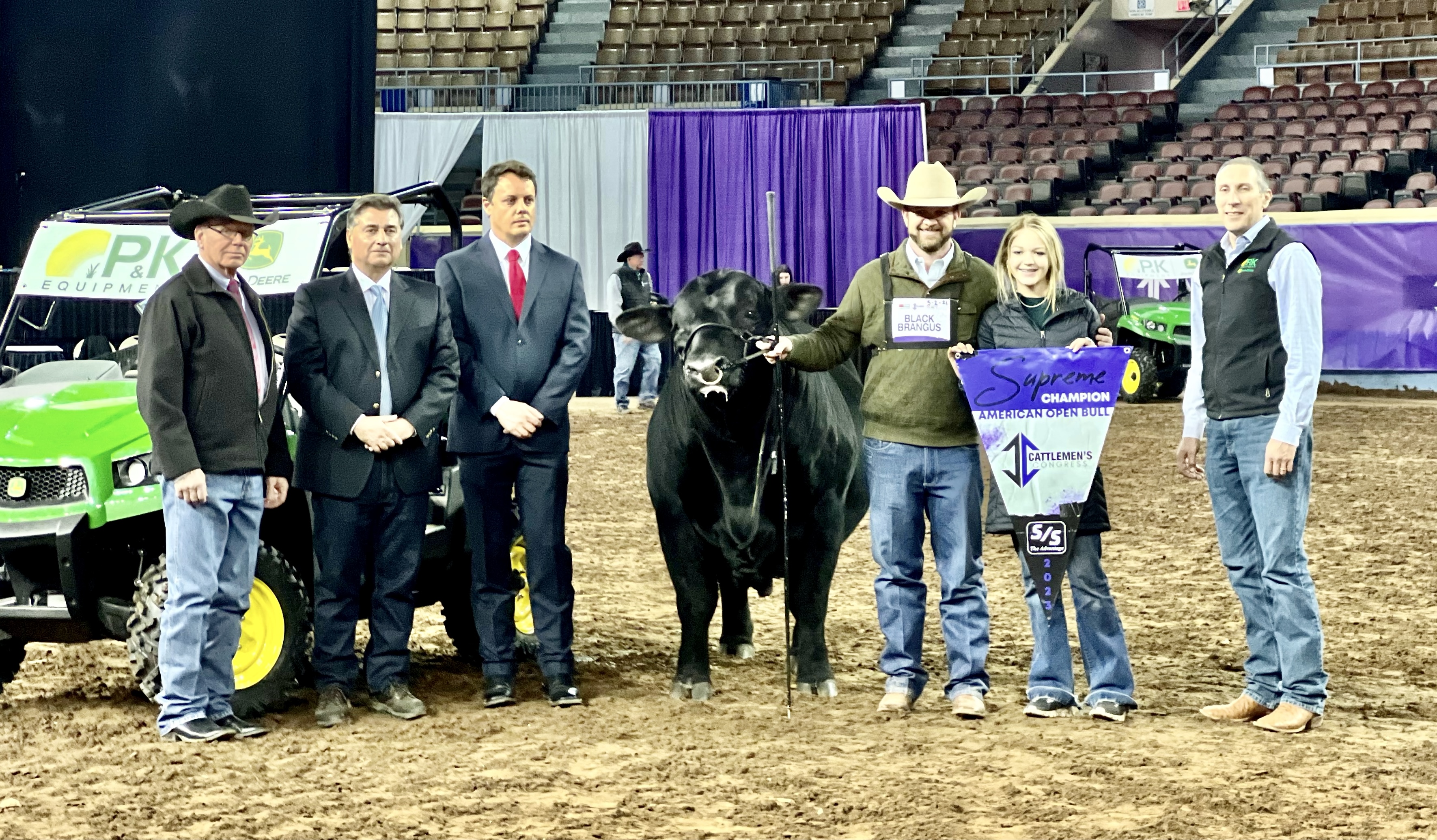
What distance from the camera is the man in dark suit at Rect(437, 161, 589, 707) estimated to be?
6102 mm

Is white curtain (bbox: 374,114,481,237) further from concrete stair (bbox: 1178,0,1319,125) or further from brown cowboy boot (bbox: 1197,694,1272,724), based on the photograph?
brown cowboy boot (bbox: 1197,694,1272,724)

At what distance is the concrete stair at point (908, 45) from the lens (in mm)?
26484

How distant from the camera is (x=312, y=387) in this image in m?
5.85

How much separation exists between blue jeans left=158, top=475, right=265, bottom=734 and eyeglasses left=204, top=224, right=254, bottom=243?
0.80 m

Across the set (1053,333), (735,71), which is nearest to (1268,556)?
(1053,333)

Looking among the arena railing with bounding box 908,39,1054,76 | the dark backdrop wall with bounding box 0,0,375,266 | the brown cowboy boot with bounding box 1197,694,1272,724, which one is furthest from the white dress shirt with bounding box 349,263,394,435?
the arena railing with bounding box 908,39,1054,76

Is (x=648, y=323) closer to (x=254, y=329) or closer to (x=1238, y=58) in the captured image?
(x=254, y=329)

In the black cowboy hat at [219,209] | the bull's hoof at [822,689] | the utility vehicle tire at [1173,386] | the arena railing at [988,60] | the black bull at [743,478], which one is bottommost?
the bull's hoof at [822,689]

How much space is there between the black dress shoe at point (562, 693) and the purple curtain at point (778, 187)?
16.7 meters

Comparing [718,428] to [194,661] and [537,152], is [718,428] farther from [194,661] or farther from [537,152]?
[537,152]

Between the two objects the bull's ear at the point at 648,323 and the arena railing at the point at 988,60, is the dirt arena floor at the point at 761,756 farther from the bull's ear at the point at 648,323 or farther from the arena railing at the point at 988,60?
the arena railing at the point at 988,60

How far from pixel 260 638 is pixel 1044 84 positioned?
23212mm

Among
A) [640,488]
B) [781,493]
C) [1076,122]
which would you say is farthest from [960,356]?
[1076,122]

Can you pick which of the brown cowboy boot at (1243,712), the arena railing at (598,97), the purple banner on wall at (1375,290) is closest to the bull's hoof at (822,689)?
the brown cowboy boot at (1243,712)
